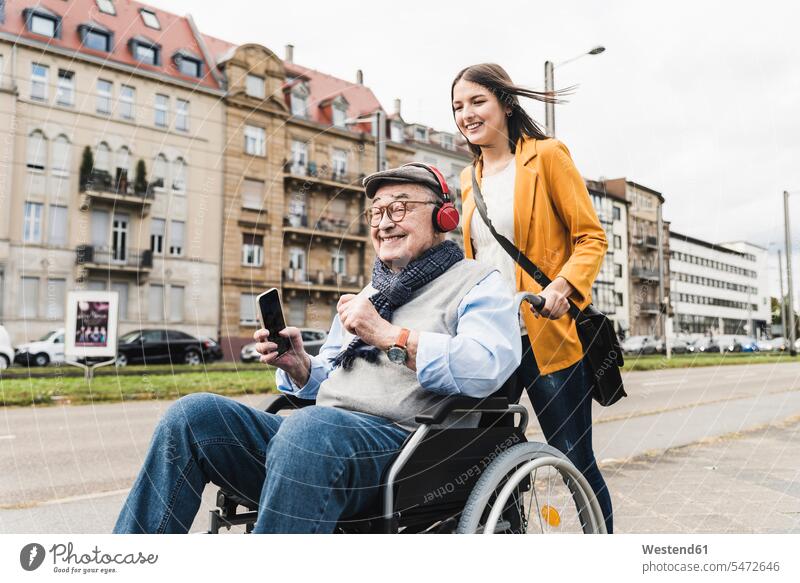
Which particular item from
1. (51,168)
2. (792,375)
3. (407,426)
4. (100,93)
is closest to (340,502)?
(407,426)

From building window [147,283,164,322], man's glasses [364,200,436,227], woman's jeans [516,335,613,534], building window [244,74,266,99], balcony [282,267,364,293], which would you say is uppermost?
building window [244,74,266,99]

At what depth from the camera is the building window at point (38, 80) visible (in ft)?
6.32

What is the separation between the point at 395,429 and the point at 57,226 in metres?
1.04

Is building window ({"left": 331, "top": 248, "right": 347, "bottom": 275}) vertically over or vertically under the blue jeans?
over

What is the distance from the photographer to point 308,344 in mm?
2088

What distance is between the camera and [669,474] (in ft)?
13.1

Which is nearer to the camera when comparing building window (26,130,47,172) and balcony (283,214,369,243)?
building window (26,130,47,172)

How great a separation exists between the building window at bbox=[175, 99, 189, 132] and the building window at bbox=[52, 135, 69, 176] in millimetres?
311

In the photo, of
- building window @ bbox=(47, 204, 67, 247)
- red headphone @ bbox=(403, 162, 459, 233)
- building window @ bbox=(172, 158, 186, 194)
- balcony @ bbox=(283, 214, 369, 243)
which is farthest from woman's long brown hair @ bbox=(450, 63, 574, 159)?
building window @ bbox=(47, 204, 67, 247)

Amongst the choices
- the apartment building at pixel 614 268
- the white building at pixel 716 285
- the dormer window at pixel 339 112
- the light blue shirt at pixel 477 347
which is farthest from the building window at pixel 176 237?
the white building at pixel 716 285

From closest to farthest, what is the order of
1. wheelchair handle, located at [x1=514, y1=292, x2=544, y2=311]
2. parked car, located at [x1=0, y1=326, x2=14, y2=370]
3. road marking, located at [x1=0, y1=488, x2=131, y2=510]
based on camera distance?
1. wheelchair handle, located at [x1=514, y1=292, x2=544, y2=311]
2. parked car, located at [x1=0, y1=326, x2=14, y2=370]
3. road marking, located at [x1=0, y1=488, x2=131, y2=510]

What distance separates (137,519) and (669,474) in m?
3.20

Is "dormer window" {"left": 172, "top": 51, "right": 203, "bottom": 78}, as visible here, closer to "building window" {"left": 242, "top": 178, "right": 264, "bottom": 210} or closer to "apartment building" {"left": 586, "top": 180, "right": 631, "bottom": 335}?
"building window" {"left": 242, "top": 178, "right": 264, "bottom": 210}

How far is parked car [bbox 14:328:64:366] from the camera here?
1.81 meters
